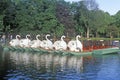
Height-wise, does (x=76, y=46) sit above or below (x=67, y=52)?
above

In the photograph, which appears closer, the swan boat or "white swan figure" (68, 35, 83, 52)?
the swan boat

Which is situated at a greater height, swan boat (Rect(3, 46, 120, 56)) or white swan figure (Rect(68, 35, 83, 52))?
white swan figure (Rect(68, 35, 83, 52))

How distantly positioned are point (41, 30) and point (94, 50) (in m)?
40.5

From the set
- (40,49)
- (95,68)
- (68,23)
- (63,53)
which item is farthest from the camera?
(68,23)

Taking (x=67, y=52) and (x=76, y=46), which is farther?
(x=76, y=46)

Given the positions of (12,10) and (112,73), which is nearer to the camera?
(112,73)

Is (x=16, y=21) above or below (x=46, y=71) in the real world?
above

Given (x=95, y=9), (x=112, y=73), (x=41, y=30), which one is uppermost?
(x=95, y=9)

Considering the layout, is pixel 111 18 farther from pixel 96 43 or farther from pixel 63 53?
pixel 63 53

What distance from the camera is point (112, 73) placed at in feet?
115

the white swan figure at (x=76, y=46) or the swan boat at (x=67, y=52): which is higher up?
the white swan figure at (x=76, y=46)

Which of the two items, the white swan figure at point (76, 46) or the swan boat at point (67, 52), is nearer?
the swan boat at point (67, 52)

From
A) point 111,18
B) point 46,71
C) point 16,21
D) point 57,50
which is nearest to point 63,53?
point 57,50

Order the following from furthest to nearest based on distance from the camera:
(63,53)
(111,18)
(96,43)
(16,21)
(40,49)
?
(111,18), (16,21), (96,43), (40,49), (63,53)
